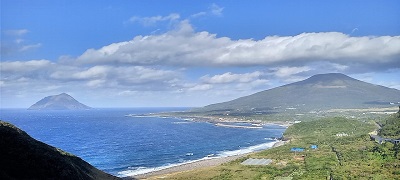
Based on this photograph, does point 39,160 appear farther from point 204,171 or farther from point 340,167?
point 340,167

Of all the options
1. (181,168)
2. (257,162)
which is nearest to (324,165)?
(257,162)

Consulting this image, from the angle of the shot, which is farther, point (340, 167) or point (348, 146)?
point (348, 146)

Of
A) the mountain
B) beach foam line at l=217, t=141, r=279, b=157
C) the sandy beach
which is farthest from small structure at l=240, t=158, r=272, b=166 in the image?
the mountain

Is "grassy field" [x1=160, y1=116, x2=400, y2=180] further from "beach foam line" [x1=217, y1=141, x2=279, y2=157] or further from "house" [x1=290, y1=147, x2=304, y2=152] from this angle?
"beach foam line" [x1=217, y1=141, x2=279, y2=157]

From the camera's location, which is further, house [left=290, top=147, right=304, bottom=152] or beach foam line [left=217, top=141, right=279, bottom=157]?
beach foam line [left=217, top=141, right=279, bottom=157]

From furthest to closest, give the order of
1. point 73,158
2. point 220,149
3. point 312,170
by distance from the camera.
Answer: point 220,149
point 312,170
point 73,158

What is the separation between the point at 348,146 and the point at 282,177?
41219mm

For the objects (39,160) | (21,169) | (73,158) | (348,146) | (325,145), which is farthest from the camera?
(325,145)

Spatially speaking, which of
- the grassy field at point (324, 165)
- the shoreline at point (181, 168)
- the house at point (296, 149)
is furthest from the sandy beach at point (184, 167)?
the house at point (296, 149)

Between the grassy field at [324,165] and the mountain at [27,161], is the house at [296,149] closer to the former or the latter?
the grassy field at [324,165]

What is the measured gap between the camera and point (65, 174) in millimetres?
40969

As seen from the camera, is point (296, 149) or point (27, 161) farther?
point (296, 149)

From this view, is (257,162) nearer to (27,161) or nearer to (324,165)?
(324,165)

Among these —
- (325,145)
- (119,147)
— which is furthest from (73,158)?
(325,145)
